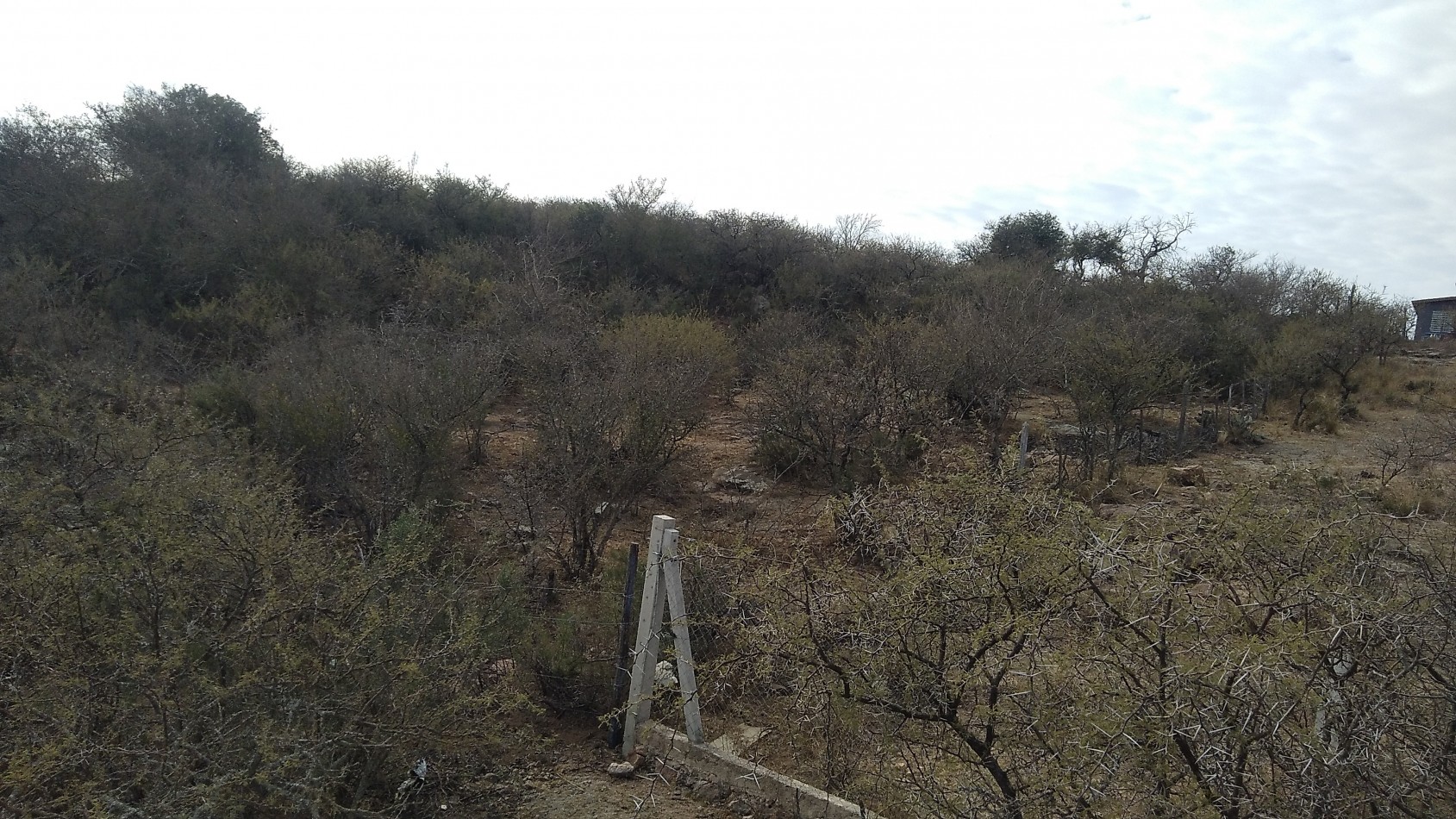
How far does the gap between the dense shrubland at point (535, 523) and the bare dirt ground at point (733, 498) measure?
281 millimetres

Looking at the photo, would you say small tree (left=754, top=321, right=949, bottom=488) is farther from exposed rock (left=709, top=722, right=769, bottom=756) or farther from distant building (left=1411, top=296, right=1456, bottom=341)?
distant building (left=1411, top=296, right=1456, bottom=341)

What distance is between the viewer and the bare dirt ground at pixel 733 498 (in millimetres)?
4094

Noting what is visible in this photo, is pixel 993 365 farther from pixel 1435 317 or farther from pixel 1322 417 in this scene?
pixel 1435 317

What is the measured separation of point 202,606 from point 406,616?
0.87 m

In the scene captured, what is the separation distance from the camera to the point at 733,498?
9.80 metres

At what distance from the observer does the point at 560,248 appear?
63.7 feet

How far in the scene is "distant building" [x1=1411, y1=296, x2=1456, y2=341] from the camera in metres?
30.7

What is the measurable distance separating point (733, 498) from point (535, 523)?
9.34 ft

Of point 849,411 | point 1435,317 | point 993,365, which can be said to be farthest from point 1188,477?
point 1435,317

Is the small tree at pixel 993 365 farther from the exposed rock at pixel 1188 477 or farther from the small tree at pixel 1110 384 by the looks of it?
the exposed rock at pixel 1188 477

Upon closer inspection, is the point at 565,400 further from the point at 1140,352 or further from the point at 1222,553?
the point at 1140,352

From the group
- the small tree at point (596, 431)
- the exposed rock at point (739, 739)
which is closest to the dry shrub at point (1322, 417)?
the small tree at point (596, 431)

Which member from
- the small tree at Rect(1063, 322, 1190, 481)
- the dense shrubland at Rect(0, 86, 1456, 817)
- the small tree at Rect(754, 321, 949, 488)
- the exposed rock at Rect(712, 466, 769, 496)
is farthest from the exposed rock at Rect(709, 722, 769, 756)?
the small tree at Rect(1063, 322, 1190, 481)

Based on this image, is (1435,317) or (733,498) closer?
(733,498)
